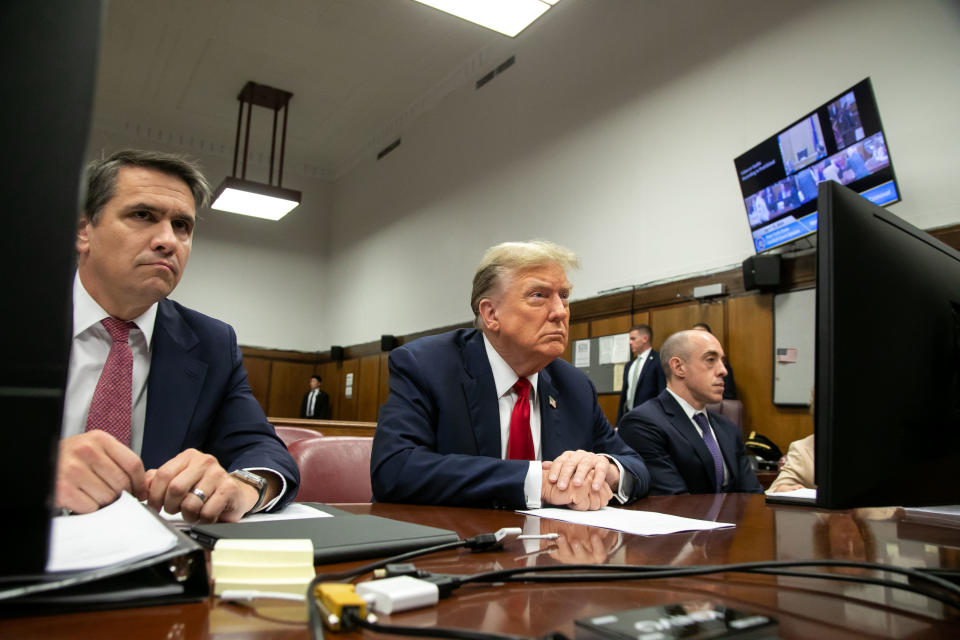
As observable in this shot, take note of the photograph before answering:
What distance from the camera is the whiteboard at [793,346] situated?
15.1ft

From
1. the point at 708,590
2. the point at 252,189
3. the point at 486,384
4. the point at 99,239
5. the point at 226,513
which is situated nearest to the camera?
the point at 708,590

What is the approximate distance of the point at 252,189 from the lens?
8023mm

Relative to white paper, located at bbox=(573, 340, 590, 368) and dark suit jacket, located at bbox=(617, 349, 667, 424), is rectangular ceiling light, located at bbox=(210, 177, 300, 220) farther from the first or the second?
dark suit jacket, located at bbox=(617, 349, 667, 424)

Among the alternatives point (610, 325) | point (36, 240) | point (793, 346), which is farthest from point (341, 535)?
point (610, 325)

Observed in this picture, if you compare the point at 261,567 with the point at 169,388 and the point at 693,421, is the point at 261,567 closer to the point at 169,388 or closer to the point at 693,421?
the point at 169,388

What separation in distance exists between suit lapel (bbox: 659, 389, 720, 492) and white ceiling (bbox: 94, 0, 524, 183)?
5.65m

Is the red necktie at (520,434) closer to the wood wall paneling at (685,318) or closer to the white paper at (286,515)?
the white paper at (286,515)

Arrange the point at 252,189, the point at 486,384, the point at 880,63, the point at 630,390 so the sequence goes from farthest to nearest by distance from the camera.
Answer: the point at 252,189 → the point at 630,390 → the point at 880,63 → the point at 486,384

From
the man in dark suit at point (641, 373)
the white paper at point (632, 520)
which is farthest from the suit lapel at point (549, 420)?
the man in dark suit at point (641, 373)

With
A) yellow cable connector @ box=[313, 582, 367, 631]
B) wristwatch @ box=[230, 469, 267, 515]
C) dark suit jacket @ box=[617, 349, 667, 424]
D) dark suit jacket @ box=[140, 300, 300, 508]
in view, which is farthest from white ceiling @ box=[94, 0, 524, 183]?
yellow cable connector @ box=[313, 582, 367, 631]

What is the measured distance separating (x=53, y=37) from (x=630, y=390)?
5659 millimetres

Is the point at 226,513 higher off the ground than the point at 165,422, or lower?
lower

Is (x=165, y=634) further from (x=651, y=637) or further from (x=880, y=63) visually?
(x=880, y=63)

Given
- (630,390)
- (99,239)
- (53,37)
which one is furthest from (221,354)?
(630,390)
